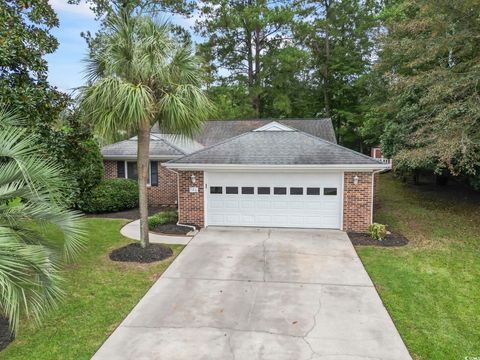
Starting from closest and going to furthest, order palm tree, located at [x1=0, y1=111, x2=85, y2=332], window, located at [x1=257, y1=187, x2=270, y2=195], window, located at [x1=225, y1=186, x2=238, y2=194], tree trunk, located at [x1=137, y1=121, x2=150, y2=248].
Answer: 1. palm tree, located at [x1=0, y1=111, x2=85, y2=332]
2. tree trunk, located at [x1=137, y1=121, x2=150, y2=248]
3. window, located at [x1=257, y1=187, x2=270, y2=195]
4. window, located at [x1=225, y1=186, x2=238, y2=194]

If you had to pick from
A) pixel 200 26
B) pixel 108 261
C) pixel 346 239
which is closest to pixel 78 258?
pixel 108 261

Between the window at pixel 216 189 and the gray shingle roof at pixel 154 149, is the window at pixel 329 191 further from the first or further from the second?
the gray shingle roof at pixel 154 149

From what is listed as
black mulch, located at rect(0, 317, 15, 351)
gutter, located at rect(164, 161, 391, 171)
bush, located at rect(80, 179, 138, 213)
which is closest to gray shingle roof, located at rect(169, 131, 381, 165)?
gutter, located at rect(164, 161, 391, 171)

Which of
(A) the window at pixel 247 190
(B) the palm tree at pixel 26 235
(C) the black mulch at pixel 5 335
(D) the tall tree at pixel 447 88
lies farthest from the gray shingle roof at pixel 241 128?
(C) the black mulch at pixel 5 335

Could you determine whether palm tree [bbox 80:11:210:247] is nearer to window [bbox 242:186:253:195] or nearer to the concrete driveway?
the concrete driveway

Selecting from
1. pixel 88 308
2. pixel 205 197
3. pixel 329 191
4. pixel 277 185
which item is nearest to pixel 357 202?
pixel 329 191

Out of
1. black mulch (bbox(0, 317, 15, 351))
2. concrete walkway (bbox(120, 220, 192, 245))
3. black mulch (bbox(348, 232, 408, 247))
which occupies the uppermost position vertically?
black mulch (bbox(348, 232, 408, 247))

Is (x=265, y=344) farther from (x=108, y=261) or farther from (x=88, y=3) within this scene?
(x=88, y=3)
